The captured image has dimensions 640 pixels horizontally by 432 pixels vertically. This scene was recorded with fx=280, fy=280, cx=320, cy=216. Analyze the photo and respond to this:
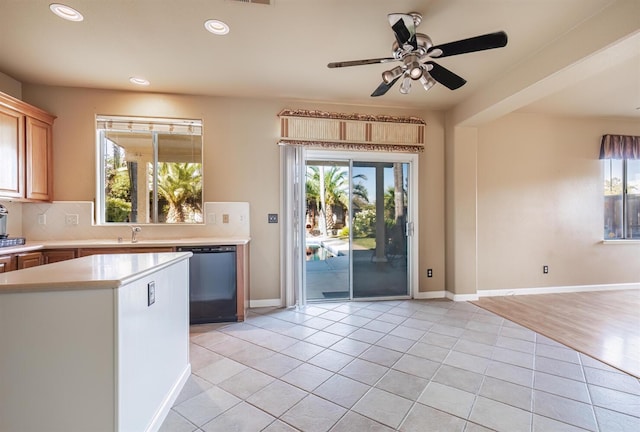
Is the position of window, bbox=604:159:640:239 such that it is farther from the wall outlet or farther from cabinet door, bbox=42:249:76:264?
the wall outlet

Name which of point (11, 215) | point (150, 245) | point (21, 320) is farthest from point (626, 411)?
point (11, 215)

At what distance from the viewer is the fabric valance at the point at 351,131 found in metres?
3.76

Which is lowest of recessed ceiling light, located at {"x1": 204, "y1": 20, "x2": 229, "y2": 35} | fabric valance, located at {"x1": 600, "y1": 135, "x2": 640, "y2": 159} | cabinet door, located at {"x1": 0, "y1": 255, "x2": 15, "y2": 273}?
cabinet door, located at {"x1": 0, "y1": 255, "x2": 15, "y2": 273}

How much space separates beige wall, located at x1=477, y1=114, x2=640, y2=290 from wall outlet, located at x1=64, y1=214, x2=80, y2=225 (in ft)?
17.8

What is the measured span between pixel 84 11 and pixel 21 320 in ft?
7.56

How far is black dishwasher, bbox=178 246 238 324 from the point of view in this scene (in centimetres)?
315

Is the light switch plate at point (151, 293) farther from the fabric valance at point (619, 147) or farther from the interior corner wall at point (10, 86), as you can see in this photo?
the fabric valance at point (619, 147)

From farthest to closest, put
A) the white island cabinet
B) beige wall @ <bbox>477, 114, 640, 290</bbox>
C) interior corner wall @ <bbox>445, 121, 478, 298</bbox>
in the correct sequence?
beige wall @ <bbox>477, 114, 640, 290</bbox>
interior corner wall @ <bbox>445, 121, 478, 298</bbox>
the white island cabinet

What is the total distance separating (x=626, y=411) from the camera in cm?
176

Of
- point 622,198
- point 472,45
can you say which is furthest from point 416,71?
point 622,198

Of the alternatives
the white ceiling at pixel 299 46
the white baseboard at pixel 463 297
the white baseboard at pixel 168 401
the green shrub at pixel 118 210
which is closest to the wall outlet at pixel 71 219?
the green shrub at pixel 118 210

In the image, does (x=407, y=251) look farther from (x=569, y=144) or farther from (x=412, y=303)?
(x=569, y=144)

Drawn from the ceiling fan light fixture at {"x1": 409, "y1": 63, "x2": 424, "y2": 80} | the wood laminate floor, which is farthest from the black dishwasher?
the wood laminate floor

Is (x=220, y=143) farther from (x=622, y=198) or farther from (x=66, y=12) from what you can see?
(x=622, y=198)
